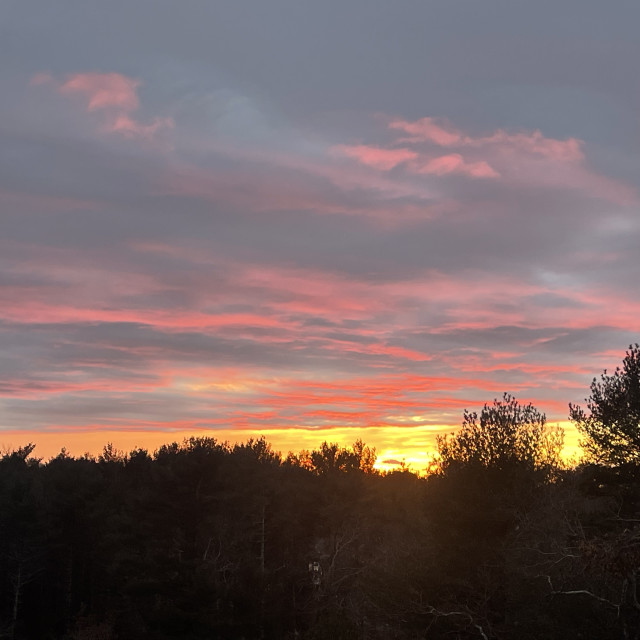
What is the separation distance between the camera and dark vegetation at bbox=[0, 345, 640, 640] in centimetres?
3375

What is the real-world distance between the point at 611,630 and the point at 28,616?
5672 centimetres

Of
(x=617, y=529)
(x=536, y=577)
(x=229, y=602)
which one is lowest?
(x=229, y=602)

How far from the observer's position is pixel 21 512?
219ft

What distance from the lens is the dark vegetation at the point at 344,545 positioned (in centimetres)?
3375

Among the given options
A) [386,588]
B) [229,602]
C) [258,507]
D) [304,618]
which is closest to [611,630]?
[386,588]

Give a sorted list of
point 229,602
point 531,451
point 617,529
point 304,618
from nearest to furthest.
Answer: point 617,529
point 531,451
point 229,602
point 304,618

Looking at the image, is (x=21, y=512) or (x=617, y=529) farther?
(x=21, y=512)

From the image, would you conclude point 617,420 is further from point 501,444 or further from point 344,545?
point 344,545

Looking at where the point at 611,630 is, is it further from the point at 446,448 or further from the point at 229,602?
the point at 229,602

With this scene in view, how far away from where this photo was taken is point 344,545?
62250mm

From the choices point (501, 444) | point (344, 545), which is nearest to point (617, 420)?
point (501, 444)

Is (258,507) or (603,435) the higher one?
(603,435)

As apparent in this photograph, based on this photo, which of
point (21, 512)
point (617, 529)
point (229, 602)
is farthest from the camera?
point (21, 512)

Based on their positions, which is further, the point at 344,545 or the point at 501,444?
the point at 344,545
